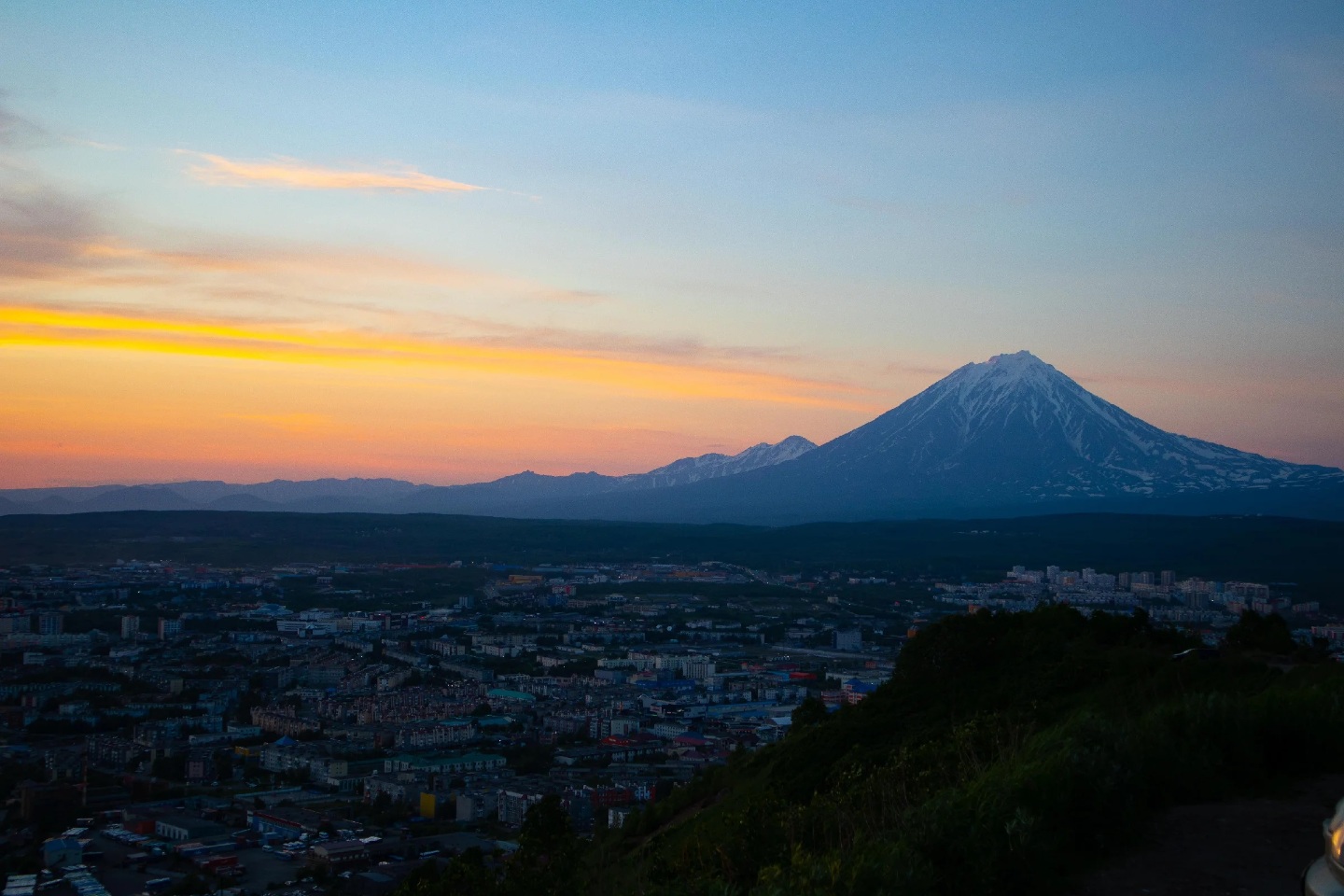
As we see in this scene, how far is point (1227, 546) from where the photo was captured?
62.4m

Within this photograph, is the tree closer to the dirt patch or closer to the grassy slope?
the grassy slope

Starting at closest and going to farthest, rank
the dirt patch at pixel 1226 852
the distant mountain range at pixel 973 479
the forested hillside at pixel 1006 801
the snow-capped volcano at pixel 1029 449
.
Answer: the dirt patch at pixel 1226 852
the forested hillside at pixel 1006 801
the distant mountain range at pixel 973 479
the snow-capped volcano at pixel 1029 449

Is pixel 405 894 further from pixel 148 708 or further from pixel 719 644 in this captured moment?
pixel 719 644

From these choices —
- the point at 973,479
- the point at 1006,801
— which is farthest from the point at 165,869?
the point at 973,479

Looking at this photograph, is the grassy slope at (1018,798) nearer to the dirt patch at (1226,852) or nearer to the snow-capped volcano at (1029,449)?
the dirt patch at (1226,852)

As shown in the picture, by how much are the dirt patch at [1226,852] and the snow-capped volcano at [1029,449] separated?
398ft

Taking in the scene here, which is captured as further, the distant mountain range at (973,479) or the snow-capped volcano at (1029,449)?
the snow-capped volcano at (1029,449)

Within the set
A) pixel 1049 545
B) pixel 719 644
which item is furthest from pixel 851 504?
pixel 719 644

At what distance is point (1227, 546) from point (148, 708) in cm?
5500

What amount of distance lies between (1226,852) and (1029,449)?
137253 millimetres

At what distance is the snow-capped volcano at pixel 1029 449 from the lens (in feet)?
412

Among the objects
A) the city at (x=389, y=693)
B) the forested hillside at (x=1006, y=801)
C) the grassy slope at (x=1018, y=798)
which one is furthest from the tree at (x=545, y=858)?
the city at (x=389, y=693)

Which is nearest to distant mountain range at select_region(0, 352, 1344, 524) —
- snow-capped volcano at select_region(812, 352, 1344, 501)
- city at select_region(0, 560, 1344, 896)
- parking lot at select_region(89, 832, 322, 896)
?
snow-capped volcano at select_region(812, 352, 1344, 501)

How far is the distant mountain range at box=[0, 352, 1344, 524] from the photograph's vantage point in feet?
378
